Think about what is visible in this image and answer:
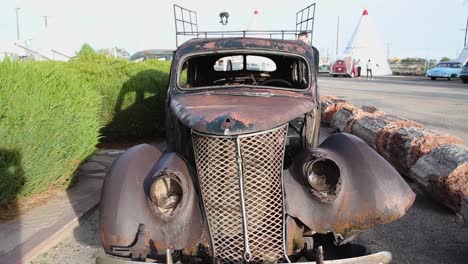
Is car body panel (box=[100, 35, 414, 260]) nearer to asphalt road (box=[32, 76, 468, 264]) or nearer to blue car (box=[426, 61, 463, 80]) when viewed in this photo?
asphalt road (box=[32, 76, 468, 264])

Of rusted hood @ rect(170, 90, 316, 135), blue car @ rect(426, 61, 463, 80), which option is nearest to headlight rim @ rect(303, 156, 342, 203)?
rusted hood @ rect(170, 90, 316, 135)

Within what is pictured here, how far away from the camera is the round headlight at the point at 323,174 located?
315 cm

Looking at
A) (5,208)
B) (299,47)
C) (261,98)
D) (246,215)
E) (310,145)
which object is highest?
(299,47)

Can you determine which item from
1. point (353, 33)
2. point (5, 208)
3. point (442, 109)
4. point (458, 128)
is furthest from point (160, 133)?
point (353, 33)

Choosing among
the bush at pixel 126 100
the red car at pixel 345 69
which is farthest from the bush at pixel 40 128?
the red car at pixel 345 69

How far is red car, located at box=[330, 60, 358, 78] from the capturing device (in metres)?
39.1

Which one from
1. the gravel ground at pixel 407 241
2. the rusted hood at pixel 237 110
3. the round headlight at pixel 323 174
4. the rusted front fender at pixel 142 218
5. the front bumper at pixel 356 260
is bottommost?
the gravel ground at pixel 407 241

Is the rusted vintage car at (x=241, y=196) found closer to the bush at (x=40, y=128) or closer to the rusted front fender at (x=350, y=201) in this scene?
the rusted front fender at (x=350, y=201)

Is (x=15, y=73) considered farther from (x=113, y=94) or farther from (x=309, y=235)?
(x=309, y=235)

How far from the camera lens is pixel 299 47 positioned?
4527 millimetres

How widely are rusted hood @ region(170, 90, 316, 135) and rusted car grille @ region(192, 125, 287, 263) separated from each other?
8 cm

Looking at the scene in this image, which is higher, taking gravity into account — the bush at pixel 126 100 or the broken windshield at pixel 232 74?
the broken windshield at pixel 232 74

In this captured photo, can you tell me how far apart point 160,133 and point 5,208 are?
4410 millimetres

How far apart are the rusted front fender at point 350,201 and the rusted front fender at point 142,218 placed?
2.44 ft
